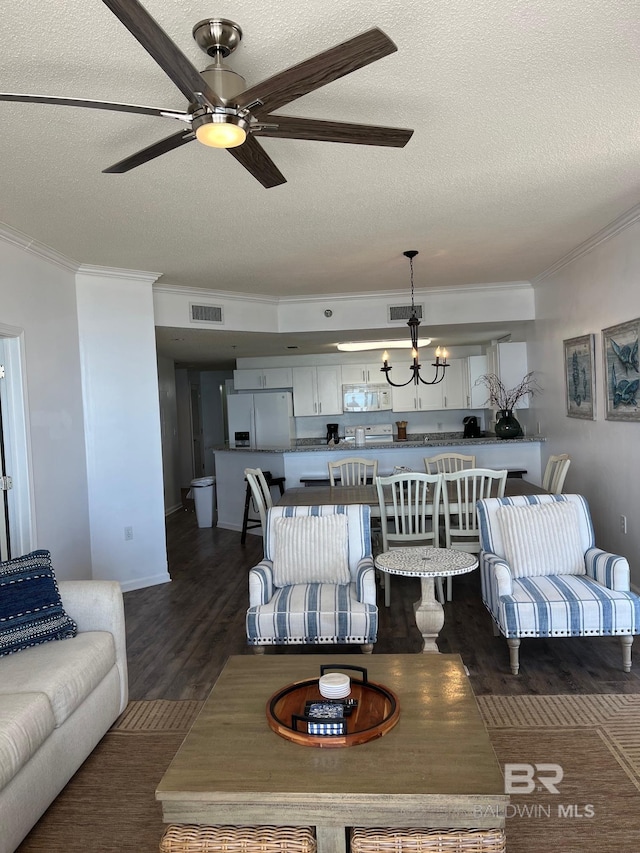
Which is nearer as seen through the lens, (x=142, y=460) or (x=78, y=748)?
(x=78, y=748)

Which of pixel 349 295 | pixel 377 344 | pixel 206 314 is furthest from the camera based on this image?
pixel 349 295

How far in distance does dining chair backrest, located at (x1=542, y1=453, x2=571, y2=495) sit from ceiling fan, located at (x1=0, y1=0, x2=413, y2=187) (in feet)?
10.9

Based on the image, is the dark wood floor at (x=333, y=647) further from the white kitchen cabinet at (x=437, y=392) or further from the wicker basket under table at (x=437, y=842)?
the white kitchen cabinet at (x=437, y=392)

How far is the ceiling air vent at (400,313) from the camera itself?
21.6 feet

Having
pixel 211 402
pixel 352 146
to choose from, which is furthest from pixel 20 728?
pixel 211 402

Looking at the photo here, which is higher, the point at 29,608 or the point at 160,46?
the point at 160,46

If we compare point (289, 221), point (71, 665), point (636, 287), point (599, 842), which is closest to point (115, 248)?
point (289, 221)

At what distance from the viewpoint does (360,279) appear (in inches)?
234

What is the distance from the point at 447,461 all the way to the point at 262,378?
3.96 metres

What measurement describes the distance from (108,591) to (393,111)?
254 centimetres

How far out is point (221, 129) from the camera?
1918 mm

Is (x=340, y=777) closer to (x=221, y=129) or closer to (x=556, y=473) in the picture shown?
(x=221, y=129)

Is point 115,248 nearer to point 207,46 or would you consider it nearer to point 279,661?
point 207,46

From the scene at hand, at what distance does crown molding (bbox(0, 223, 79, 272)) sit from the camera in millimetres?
3946
